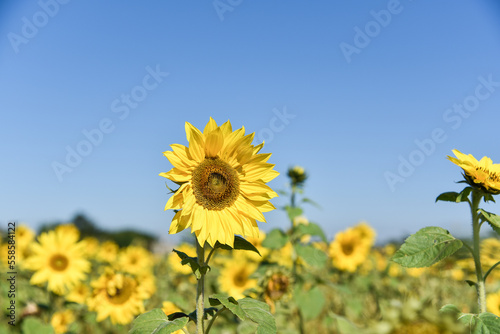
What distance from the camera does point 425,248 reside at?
185 centimetres

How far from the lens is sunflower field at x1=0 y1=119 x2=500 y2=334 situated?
5.76ft

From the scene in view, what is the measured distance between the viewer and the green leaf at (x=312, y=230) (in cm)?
369

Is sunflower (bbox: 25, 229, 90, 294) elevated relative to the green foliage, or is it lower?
lower

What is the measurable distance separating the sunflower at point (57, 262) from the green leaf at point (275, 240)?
1973mm

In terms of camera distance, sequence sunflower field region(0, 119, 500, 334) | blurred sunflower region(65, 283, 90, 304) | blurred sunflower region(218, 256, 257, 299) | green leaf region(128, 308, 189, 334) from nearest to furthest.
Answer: green leaf region(128, 308, 189, 334), sunflower field region(0, 119, 500, 334), blurred sunflower region(65, 283, 90, 304), blurred sunflower region(218, 256, 257, 299)

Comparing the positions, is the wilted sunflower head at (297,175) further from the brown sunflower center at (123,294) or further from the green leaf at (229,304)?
the green leaf at (229,304)

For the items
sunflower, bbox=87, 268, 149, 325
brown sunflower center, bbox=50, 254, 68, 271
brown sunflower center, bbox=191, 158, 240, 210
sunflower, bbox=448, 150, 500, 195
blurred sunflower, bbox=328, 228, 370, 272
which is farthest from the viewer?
blurred sunflower, bbox=328, 228, 370, 272

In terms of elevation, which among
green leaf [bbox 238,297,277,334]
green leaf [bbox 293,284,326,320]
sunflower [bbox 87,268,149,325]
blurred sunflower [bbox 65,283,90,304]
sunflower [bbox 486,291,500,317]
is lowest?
blurred sunflower [bbox 65,283,90,304]

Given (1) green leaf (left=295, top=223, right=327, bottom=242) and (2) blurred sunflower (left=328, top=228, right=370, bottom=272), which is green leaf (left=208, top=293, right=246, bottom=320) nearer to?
(1) green leaf (left=295, top=223, right=327, bottom=242)

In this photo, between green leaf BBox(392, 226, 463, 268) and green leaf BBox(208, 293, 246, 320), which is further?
green leaf BBox(392, 226, 463, 268)

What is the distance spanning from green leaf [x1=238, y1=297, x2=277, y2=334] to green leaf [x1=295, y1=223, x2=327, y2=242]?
75.5 inches

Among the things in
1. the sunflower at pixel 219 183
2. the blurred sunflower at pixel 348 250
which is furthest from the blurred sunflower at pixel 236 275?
the sunflower at pixel 219 183

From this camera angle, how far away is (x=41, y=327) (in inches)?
116

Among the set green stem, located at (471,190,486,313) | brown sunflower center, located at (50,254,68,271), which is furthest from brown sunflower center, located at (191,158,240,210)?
brown sunflower center, located at (50,254,68,271)
